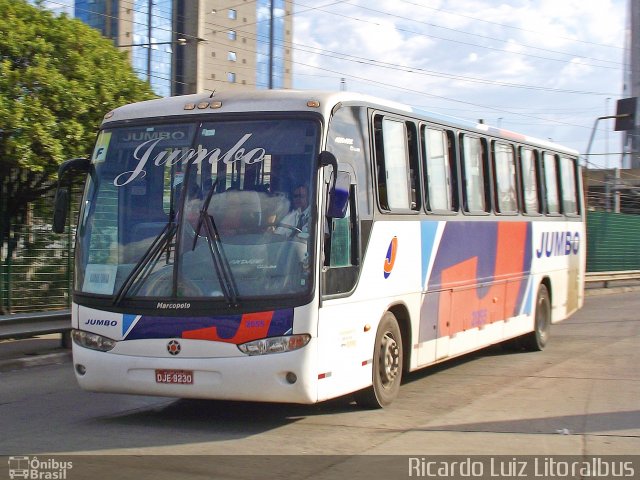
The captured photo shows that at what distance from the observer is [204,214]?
847 cm

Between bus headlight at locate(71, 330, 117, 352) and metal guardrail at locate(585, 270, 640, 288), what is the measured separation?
22819 mm

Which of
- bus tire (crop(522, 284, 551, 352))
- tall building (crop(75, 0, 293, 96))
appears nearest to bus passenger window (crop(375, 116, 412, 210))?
bus tire (crop(522, 284, 551, 352))

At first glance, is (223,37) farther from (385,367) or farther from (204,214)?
(204,214)

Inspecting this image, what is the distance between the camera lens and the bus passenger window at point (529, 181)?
14.4 metres

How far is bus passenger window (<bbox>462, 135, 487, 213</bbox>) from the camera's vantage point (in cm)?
1209

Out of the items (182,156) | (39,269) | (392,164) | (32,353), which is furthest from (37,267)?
(392,164)

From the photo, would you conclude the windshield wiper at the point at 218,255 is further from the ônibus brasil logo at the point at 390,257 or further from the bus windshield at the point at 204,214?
the ônibus brasil logo at the point at 390,257

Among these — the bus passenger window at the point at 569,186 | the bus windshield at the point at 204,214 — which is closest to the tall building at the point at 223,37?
the bus passenger window at the point at 569,186

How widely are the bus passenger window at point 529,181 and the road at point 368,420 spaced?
2812 mm

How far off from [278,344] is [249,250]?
876mm

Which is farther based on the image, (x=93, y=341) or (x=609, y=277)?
(x=609, y=277)

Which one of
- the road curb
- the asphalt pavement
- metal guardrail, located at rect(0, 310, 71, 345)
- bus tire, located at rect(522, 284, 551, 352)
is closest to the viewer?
the road curb

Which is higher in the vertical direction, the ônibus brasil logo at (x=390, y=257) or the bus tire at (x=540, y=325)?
the ônibus brasil logo at (x=390, y=257)

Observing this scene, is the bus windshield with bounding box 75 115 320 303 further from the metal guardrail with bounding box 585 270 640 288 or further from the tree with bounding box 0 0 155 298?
the metal guardrail with bounding box 585 270 640 288
